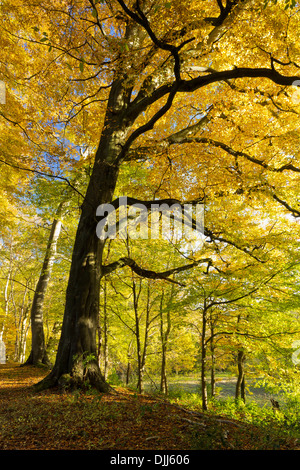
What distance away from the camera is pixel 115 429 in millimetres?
2877

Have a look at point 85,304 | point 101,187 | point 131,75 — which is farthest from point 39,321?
point 131,75

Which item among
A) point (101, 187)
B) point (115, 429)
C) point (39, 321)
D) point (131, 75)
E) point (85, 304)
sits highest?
point (131, 75)

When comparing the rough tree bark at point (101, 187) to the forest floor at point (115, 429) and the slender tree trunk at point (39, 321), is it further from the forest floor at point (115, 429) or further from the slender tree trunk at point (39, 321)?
the slender tree trunk at point (39, 321)

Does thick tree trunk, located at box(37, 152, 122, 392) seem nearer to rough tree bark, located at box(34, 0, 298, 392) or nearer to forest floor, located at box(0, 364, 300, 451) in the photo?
rough tree bark, located at box(34, 0, 298, 392)

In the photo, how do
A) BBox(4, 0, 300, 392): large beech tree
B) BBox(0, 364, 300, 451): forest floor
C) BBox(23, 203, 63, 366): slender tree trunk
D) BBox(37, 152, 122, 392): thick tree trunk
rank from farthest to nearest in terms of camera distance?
BBox(23, 203, 63, 366): slender tree trunk < BBox(37, 152, 122, 392): thick tree trunk < BBox(4, 0, 300, 392): large beech tree < BBox(0, 364, 300, 451): forest floor

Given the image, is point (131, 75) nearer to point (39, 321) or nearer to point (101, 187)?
point (101, 187)

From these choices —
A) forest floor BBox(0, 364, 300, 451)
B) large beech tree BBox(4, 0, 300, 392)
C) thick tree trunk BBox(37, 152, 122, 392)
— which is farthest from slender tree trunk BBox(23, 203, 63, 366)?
forest floor BBox(0, 364, 300, 451)

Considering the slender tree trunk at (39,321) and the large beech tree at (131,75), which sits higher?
the large beech tree at (131,75)

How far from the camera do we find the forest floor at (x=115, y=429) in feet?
8.15

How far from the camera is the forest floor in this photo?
8.15 ft

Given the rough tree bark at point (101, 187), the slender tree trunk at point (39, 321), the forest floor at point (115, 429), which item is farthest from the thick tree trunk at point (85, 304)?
the slender tree trunk at point (39, 321)
